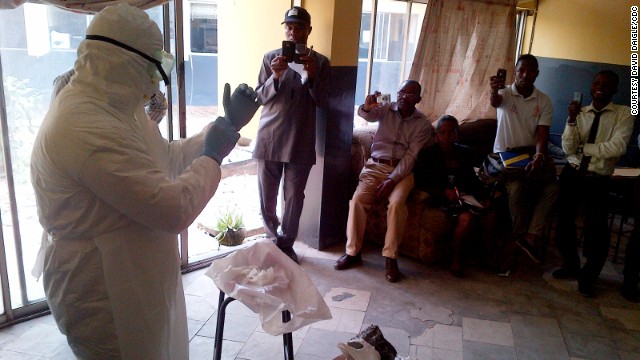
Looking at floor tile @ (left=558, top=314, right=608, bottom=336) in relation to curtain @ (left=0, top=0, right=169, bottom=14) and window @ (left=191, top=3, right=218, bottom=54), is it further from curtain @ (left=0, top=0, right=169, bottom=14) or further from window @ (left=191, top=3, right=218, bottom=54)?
window @ (left=191, top=3, right=218, bottom=54)

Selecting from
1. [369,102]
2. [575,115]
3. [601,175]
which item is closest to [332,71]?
[369,102]

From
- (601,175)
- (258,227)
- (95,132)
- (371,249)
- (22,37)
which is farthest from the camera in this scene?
(258,227)

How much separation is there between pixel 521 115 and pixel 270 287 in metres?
2.46

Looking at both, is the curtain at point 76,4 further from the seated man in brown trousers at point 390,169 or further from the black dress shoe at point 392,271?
the black dress shoe at point 392,271

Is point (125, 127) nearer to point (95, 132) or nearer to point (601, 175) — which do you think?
point (95, 132)

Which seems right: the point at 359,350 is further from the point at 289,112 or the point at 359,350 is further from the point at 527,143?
the point at 527,143

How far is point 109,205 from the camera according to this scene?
4.13 feet

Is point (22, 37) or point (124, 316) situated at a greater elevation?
point (22, 37)

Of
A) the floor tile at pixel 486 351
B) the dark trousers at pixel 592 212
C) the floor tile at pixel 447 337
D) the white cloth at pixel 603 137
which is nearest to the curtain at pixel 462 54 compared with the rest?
the white cloth at pixel 603 137

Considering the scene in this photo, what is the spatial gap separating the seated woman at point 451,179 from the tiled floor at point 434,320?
15.5 inches

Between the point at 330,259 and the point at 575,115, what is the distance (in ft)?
6.11

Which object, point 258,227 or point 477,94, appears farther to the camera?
point 477,94

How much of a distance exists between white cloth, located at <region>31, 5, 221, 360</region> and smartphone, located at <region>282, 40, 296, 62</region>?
149 centimetres

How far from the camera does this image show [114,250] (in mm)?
1301
